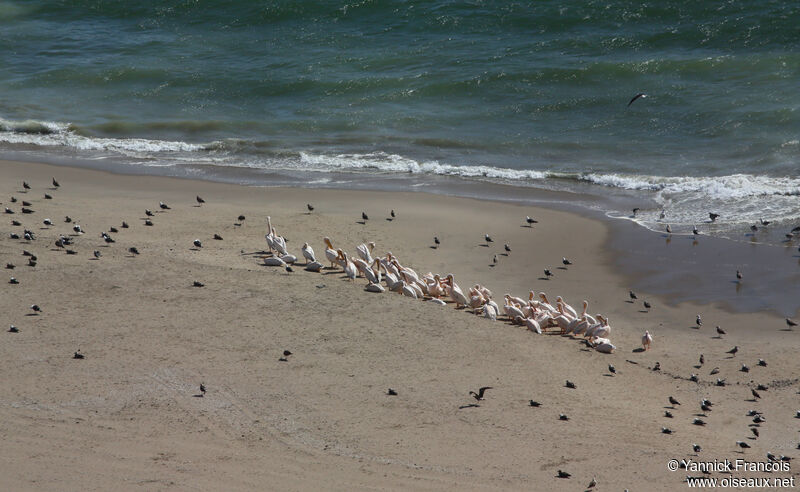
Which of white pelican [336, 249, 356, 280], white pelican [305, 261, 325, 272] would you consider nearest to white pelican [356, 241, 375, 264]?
white pelican [336, 249, 356, 280]

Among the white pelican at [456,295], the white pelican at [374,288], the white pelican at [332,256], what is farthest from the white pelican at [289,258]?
the white pelican at [456,295]

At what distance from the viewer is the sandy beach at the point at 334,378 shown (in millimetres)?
11023

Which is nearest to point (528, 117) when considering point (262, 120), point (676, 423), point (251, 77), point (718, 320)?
point (262, 120)

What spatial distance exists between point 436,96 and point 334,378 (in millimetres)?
20416

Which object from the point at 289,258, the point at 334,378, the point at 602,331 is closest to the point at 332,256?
the point at 289,258

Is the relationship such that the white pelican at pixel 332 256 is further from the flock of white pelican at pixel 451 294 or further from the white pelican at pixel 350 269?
the white pelican at pixel 350 269

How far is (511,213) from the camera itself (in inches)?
865

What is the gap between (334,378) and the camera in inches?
511

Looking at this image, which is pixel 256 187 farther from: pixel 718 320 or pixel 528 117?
pixel 718 320

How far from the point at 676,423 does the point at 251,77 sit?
25043mm

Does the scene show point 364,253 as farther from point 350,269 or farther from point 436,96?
point 436,96

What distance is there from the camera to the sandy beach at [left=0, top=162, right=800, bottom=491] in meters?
11.0

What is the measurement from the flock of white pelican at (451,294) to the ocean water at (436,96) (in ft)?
20.6

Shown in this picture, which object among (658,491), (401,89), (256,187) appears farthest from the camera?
(401,89)
